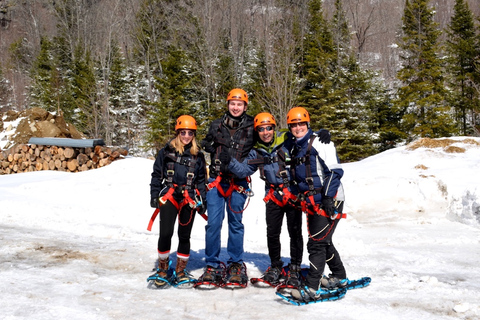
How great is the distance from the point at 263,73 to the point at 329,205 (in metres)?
24.9

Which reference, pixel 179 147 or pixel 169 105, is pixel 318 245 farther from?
pixel 169 105

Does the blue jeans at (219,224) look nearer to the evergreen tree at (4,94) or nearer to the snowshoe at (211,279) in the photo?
the snowshoe at (211,279)

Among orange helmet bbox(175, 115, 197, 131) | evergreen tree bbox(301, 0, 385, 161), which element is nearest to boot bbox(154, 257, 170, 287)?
orange helmet bbox(175, 115, 197, 131)

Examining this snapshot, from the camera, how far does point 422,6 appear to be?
25875 millimetres

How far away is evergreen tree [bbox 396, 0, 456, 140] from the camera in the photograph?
25.1 m

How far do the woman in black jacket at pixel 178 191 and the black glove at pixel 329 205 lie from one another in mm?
1510

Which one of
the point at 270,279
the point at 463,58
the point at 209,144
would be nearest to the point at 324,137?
the point at 209,144

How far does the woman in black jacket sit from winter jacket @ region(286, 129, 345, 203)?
1247mm

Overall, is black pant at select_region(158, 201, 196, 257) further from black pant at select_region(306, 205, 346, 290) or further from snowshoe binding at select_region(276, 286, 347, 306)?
black pant at select_region(306, 205, 346, 290)

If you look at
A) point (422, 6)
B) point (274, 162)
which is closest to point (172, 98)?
point (422, 6)

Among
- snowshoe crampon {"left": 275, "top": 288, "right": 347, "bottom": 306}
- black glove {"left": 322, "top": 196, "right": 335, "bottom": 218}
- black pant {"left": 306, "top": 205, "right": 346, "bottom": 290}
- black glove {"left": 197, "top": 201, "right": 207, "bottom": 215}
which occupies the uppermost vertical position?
black glove {"left": 322, "top": 196, "right": 335, "bottom": 218}

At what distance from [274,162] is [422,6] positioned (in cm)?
2706

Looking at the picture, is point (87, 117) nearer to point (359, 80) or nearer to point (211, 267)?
point (359, 80)

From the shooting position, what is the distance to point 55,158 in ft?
42.7
